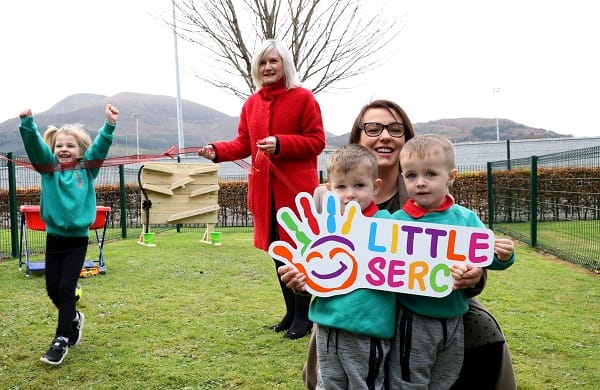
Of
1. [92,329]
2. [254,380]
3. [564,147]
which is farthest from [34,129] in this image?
[564,147]

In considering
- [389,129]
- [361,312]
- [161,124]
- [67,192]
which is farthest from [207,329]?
[161,124]

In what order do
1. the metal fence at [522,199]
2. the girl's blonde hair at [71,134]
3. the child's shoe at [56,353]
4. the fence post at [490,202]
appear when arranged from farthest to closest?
the fence post at [490,202] < the metal fence at [522,199] < the girl's blonde hair at [71,134] < the child's shoe at [56,353]

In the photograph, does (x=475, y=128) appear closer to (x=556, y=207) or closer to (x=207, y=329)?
(x=556, y=207)

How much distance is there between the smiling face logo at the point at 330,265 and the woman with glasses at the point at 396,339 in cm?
9

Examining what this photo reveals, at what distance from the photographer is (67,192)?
3.06 m

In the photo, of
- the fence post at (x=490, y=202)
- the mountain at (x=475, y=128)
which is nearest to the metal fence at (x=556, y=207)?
the fence post at (x=490, y=202)

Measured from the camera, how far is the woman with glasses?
178 cm

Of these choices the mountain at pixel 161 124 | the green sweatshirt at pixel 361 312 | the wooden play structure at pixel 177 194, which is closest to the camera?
the green sweatshirt at pixel 361 312

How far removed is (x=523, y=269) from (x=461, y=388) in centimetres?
452

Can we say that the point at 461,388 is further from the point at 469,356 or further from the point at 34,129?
the point at 34,129

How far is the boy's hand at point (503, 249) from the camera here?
5.17 ft

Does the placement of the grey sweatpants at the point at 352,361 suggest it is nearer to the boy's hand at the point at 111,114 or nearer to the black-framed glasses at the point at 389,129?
the black-framed glasses at the point at 389,129

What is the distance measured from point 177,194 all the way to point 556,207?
6.26 metres

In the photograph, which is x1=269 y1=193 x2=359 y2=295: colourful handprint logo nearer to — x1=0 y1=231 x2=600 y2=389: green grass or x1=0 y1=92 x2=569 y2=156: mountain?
x1=0 y1=231 x2=600 y2=389: green grass
